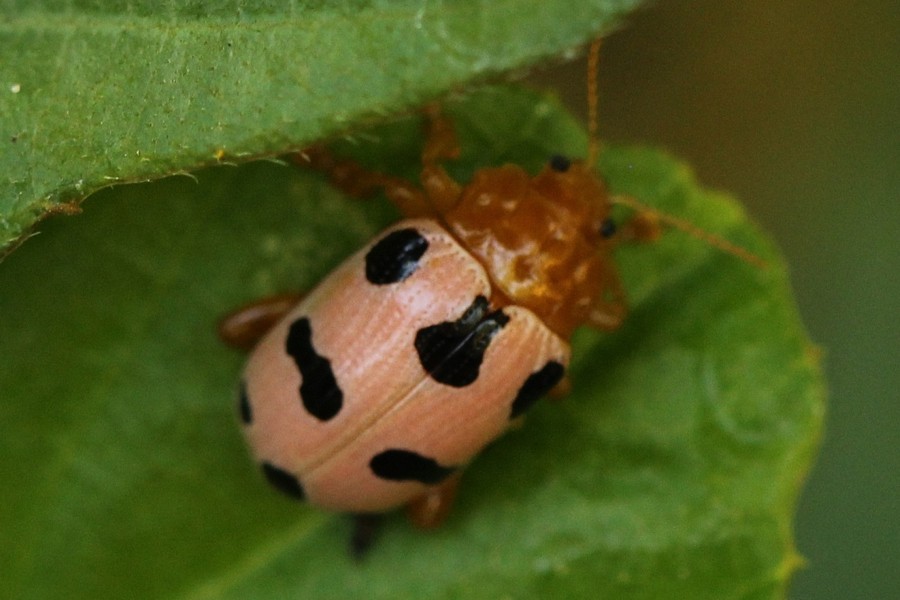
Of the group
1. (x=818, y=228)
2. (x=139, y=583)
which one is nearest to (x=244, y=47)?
(x=139, y=583)

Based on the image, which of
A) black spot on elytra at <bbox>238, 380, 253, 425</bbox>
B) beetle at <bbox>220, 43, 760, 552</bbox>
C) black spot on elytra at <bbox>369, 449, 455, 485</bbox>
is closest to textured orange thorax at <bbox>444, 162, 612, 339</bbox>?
beetle at <bbox>220, 43, 760, 552</bbox>

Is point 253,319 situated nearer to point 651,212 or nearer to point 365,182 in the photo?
point 365,182

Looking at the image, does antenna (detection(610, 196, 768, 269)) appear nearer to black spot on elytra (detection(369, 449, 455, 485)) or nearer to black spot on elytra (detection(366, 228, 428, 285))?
black spot on elytra (detection(366, 228, 428, 285))

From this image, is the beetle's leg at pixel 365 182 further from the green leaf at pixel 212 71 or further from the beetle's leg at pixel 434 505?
the beetle's leg at pixel 434 505

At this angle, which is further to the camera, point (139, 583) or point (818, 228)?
point (818, 228)

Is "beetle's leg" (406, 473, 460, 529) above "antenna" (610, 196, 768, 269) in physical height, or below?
below

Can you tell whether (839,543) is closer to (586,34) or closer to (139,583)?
(139,583)
